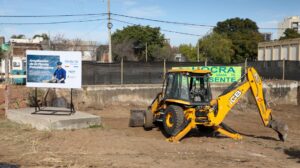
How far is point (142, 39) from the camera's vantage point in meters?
72.2

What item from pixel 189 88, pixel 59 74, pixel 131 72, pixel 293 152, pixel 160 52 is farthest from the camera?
pixel 160 52

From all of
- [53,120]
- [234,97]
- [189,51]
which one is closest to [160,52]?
[189,51]

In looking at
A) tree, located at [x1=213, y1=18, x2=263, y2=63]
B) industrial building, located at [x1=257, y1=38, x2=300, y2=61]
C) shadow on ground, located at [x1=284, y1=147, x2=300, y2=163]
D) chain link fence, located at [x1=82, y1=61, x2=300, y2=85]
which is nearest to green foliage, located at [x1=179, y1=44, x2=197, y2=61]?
tree, located at [x1=213, y1=18, x2=263, y2=63]

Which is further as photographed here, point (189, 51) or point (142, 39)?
point (189, 51)

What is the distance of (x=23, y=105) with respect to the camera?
19.1 metres

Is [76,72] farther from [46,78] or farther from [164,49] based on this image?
[164,49]

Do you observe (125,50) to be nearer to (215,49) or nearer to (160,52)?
(160,52)

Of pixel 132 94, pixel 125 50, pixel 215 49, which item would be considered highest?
pixel 215 49

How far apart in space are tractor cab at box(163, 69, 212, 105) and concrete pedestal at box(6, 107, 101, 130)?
3053 mm

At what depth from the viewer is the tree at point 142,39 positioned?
7171cm

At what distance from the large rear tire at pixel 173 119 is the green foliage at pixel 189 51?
5855 cm

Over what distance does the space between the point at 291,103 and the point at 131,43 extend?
156ft

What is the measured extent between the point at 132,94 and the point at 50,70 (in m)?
9.10

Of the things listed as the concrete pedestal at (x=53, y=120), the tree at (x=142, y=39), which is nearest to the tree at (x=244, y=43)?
the tree at (x=142, y=39)
